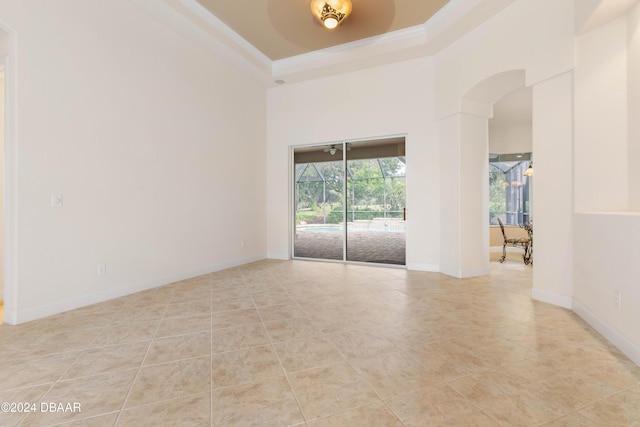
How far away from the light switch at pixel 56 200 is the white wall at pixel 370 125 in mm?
3748

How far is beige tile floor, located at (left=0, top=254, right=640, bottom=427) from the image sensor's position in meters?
1.59

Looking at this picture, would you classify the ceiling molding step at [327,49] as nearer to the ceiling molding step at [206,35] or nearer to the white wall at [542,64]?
the ceiling molding step at [206,35]

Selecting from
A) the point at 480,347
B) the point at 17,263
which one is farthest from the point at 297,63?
the point at 480,347

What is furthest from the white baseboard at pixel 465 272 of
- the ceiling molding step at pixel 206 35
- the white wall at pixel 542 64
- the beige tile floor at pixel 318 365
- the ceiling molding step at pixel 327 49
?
the ceiling molding step at pixel 206 35

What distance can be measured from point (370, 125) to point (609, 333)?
4367 millimetres

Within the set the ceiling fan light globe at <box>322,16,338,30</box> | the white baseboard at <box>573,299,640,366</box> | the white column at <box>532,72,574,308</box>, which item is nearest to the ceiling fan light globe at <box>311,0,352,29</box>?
the ceiling fan light globe at <box>322,16,338,30</box>

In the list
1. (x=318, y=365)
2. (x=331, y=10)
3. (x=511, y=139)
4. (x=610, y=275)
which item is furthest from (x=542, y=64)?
(x=511, y=139)

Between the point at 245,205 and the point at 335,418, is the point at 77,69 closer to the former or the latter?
the point at 245,205

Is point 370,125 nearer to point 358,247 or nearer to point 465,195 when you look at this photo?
point 465,195

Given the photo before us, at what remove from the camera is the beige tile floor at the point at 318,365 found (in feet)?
5.23

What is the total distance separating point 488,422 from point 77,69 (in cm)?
476

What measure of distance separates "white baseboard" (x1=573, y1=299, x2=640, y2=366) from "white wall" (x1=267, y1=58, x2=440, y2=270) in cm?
219

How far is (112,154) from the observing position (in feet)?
11.8

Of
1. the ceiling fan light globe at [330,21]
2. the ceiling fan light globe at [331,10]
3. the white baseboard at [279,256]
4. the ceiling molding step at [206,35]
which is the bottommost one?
the white baseboard at [279,256]
